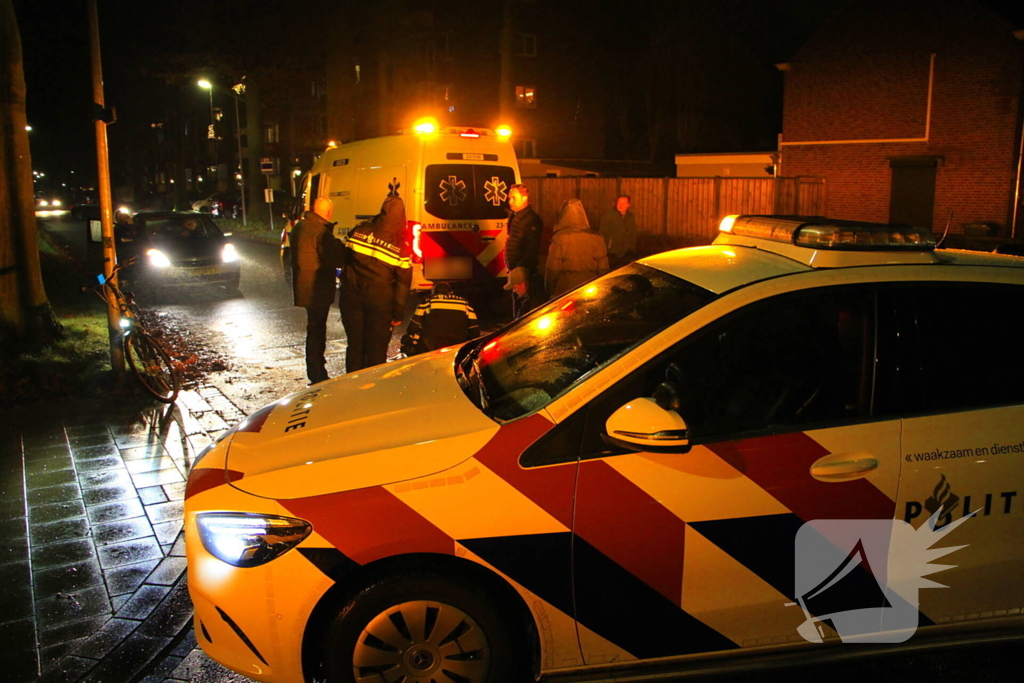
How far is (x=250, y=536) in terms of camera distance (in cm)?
288

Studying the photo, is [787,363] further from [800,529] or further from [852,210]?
[852,210]

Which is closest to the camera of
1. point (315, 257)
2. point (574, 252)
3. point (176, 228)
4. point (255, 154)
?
point (315, 257)

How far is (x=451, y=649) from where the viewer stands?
2893mm

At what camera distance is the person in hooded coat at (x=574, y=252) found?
7734mm

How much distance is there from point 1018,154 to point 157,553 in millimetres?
26709

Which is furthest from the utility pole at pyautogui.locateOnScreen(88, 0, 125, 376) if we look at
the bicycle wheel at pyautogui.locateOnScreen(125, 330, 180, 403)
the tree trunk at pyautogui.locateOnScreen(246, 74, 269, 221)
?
the tree trunk at pyautogui.locateOnScreen(246, 74, 269, 221)

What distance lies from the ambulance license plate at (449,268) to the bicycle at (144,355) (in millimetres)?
4141

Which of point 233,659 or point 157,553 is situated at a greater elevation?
point 233,659

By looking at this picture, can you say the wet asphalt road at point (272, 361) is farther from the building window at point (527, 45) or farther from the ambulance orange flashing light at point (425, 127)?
the building window at point (527, 45)

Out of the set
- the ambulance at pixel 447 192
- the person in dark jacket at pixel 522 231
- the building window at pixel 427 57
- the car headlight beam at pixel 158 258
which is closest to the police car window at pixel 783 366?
the person in dark jacket at pixel 522 231

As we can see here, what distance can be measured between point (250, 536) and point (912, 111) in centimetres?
2885

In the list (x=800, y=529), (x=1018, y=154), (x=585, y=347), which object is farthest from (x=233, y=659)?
(x=1018, y=154)

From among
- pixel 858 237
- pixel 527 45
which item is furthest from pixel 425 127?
pixel 527 45

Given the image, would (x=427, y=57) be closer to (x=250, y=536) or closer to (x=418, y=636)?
(x=250, y=536)
